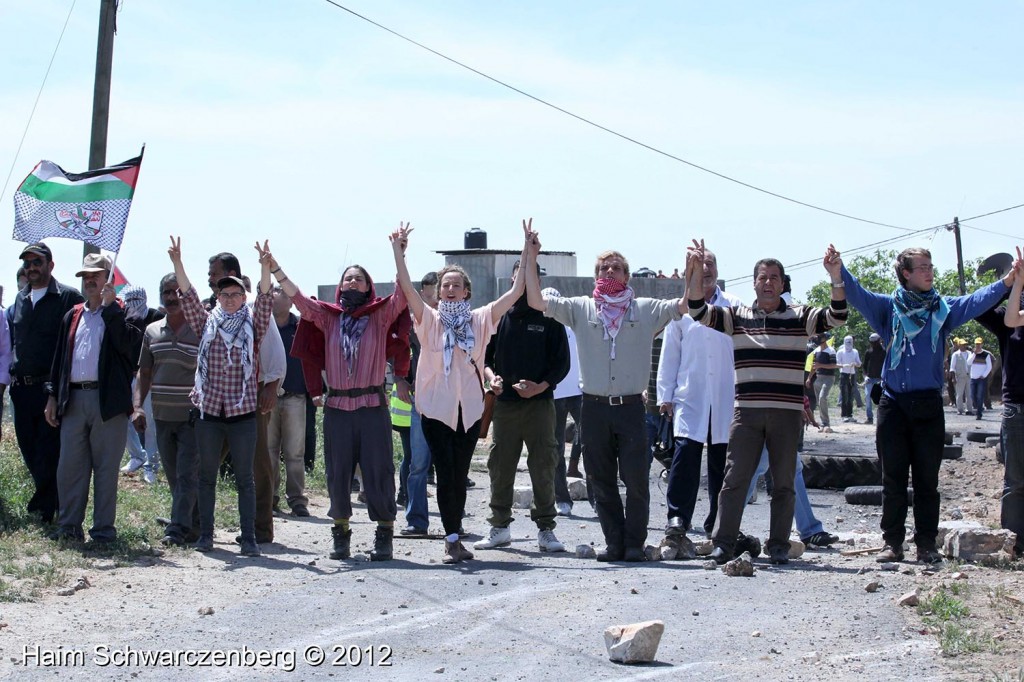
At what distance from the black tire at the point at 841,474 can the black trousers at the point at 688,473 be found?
215 inches

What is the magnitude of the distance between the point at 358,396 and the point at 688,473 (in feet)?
8.17

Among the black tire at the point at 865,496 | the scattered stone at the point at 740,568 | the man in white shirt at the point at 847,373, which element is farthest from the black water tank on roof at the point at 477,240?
the scattered stone at the point at 740,568

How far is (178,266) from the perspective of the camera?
9.34 metres

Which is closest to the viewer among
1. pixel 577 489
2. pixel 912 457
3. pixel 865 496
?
pixel 912 457

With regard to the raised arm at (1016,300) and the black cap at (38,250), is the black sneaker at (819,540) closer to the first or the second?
the raised arm at (1016,300)

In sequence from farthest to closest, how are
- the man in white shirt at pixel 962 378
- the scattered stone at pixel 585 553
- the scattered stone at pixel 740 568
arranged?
the man in white shirt at pixel 962 378, the scattered stone at pixel 585 553, the scattered stone at pixel 740 568

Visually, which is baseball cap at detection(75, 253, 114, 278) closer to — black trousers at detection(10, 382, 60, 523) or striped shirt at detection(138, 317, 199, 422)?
striped shirt at detection(138, 317, 199, 422)

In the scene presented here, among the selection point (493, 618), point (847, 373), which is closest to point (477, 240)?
point (847, 373)

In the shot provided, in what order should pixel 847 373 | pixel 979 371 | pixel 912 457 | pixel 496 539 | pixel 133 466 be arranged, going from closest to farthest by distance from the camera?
pixel 912 457 → pixel 496 539 → pixel 133 466 → pixel 847 373 → pixel 979 371

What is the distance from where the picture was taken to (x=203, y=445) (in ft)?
31.2

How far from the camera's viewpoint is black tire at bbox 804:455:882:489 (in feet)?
48.9

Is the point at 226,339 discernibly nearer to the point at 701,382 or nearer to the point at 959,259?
the point at 701,382

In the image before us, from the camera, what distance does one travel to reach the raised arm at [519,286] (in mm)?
8789

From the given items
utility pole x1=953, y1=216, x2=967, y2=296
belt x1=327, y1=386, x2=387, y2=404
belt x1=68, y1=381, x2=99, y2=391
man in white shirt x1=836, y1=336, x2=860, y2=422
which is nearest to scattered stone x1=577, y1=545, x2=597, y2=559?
belt x1=327, y1=386, x2=387, y2=404
